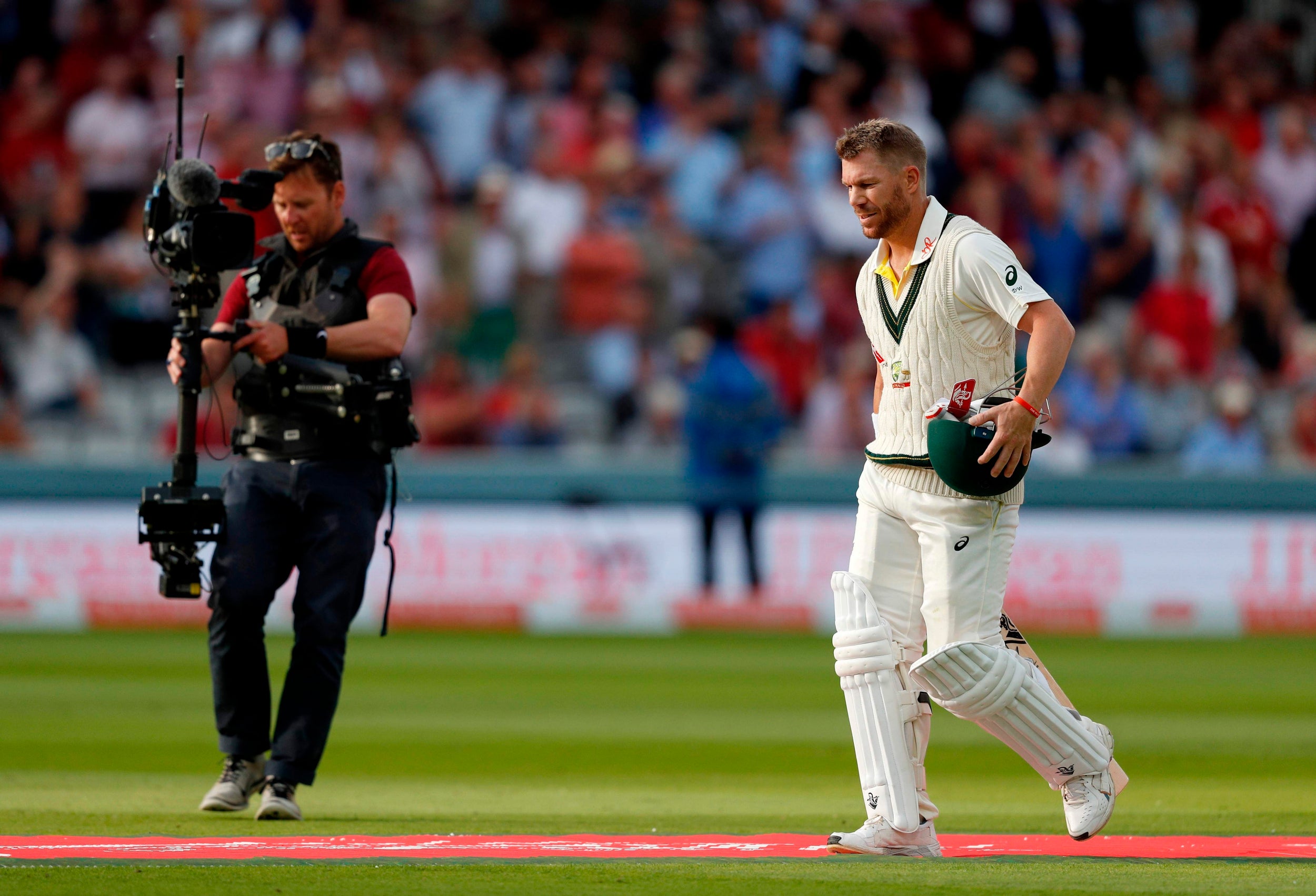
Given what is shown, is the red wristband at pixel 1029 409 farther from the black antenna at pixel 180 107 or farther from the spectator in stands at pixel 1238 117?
the spectator in stands at pixel 1238 117

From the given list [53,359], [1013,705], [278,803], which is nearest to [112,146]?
[53,359]

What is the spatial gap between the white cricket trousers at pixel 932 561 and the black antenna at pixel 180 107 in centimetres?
264

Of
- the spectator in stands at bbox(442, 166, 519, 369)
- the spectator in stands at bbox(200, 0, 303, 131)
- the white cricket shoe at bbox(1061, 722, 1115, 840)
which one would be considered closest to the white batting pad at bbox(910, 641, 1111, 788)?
the white cricket shoe at bbox(1061, 722, 1115, 840)

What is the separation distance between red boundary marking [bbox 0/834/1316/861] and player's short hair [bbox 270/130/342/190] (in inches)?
94.6

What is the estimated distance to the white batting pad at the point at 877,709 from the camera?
5516 millimetres

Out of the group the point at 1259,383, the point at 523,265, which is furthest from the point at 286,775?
the point at 1259,383

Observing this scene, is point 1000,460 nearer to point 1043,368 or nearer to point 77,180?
point 1043,368

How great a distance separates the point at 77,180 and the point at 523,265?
13.4 ft

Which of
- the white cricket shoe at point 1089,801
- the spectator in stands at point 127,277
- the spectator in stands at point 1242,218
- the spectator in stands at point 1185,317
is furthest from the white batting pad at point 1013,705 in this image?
the spectator in stands at point 1242,218

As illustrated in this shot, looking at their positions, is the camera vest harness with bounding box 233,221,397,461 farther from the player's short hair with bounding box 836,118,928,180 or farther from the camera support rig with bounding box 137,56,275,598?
the player's short hair with bounding box 836,118,928,180

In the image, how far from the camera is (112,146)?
16.7 metres

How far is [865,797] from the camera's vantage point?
557cm

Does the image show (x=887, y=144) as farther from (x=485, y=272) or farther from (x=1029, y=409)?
(x=485, y=272)

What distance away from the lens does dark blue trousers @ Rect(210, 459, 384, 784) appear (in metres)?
6.54
